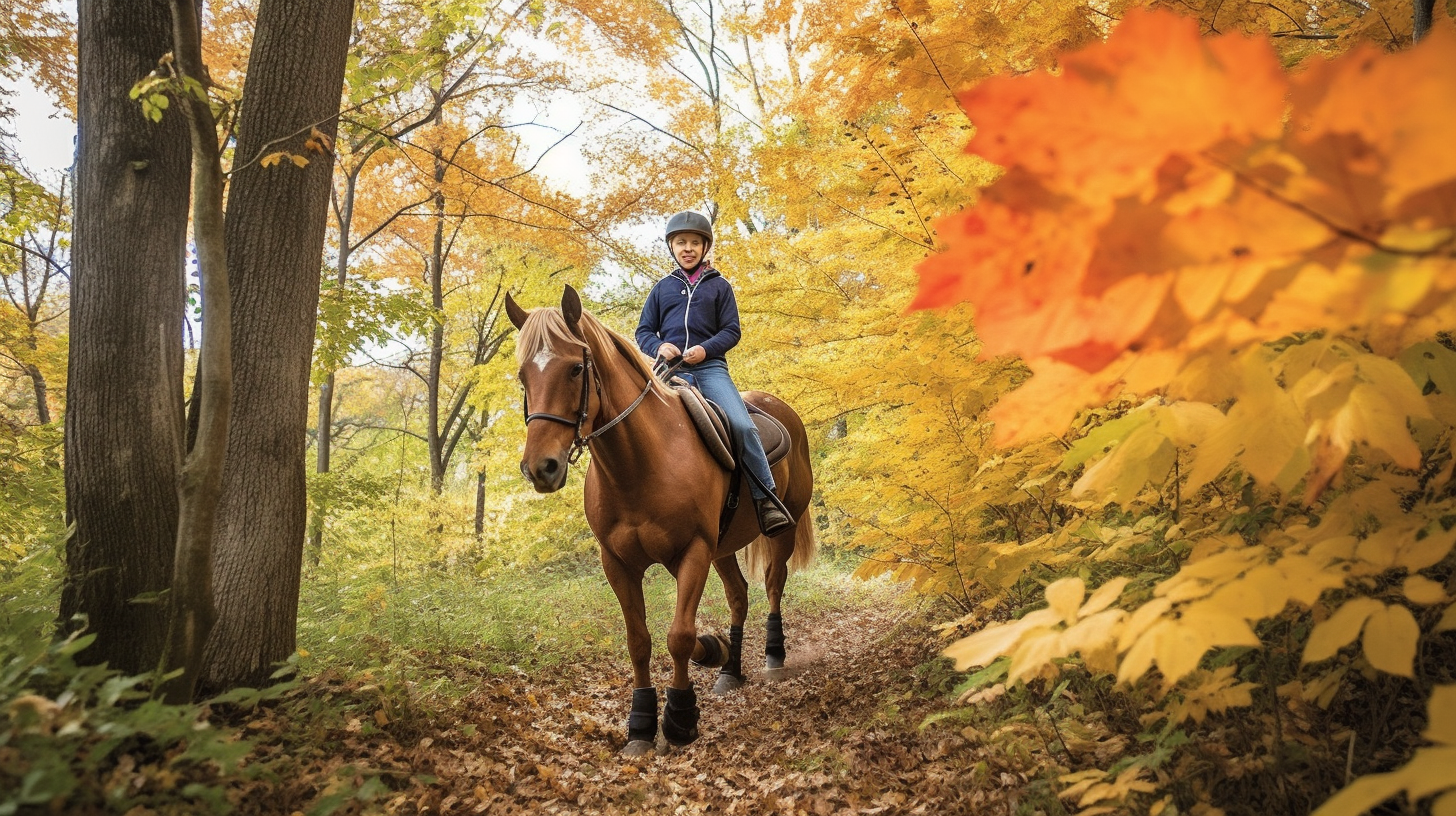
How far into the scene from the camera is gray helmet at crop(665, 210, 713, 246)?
561cm

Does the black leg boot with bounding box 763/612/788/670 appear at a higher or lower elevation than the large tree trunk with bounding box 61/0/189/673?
lower

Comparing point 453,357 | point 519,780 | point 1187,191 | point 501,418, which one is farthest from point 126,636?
point 453,357

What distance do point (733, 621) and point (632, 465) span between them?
265 cm

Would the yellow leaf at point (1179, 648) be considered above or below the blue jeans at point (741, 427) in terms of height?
below

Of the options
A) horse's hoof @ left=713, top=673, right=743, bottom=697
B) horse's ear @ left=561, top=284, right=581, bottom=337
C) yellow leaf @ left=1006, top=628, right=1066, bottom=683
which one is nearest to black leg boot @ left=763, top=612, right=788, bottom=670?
horse's hoof @ left=713, top=673, right=743, bottom=697

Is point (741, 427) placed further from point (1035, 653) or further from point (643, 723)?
point (1035, 653)

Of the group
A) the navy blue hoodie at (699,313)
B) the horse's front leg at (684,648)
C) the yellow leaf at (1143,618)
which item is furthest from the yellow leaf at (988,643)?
the navy blue hoodie at (699,313)

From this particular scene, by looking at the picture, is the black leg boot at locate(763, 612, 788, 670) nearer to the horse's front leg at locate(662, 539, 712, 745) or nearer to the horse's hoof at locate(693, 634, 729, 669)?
the horse's hoof at locate(693, 634, 729, 669)

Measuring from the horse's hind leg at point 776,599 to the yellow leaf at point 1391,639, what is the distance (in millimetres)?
5376

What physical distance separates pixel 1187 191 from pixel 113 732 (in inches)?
98.7

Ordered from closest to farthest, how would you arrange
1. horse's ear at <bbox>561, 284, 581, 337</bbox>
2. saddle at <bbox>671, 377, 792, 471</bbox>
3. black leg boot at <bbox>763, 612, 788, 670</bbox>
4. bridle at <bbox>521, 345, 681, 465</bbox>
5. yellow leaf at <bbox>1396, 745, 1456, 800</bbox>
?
1. yellow leaf at <bbox>1396, 745, 1456, 800</bbox>
2. bridle at <bbox>521, 345, 681, 465</bbox>
3. horse's ear at <bbox>561, 284, 581, 337</bbox>
4. saddle at <bbox>671, 377, 792, 471</bbox>
5. black leg boot at <bbox>763, 612, 788, 670</bbox>

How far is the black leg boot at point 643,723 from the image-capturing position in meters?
4.24

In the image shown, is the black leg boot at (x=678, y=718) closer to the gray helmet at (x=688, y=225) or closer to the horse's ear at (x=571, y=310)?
the horse's ear at (x=571, y=310)

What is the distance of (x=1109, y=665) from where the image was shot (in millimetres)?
2039
